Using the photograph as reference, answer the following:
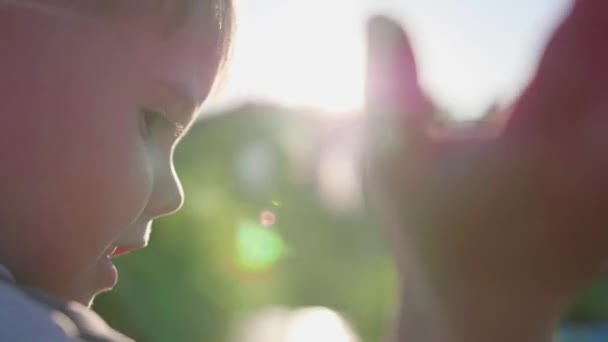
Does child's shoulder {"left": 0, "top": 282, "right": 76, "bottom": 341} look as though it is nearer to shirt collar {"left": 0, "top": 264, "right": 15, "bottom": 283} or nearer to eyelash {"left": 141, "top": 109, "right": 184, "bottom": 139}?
shirt collar {"left": 0, "top": 264, "right": 15, "bottom": 283}

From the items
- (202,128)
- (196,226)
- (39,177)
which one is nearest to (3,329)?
(39,177)

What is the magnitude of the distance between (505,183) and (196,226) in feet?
12.6

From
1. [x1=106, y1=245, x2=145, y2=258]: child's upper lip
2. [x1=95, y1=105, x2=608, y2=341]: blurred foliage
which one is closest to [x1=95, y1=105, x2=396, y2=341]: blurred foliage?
[x1=95, y1=105, x2=608, y2=341]: blurred foliage

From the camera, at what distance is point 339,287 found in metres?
4.57

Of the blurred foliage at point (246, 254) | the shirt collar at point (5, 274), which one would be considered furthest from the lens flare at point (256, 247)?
the shirt collar at point (5, 274)

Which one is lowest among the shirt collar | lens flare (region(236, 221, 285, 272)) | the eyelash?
the shirt collar

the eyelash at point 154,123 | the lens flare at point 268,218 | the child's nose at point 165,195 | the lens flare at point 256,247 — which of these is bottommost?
the child's nose at point 165,195

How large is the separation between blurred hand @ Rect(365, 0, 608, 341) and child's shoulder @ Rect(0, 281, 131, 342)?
0.17 metres

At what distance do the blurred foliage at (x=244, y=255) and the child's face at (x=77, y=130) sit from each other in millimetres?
2760

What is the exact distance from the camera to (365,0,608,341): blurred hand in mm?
423

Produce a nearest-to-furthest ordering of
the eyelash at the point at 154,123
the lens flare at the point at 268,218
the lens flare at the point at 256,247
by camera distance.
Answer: the eyelash at the point at 154,123 → the lens flare at the point at 256,247 → the lens flare at the point at 268,218

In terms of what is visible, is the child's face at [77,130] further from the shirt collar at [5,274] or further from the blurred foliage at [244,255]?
the blurred foliage at [244,255]

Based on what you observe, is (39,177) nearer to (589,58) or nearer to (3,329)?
(3,329)

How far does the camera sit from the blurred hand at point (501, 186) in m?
0.42
